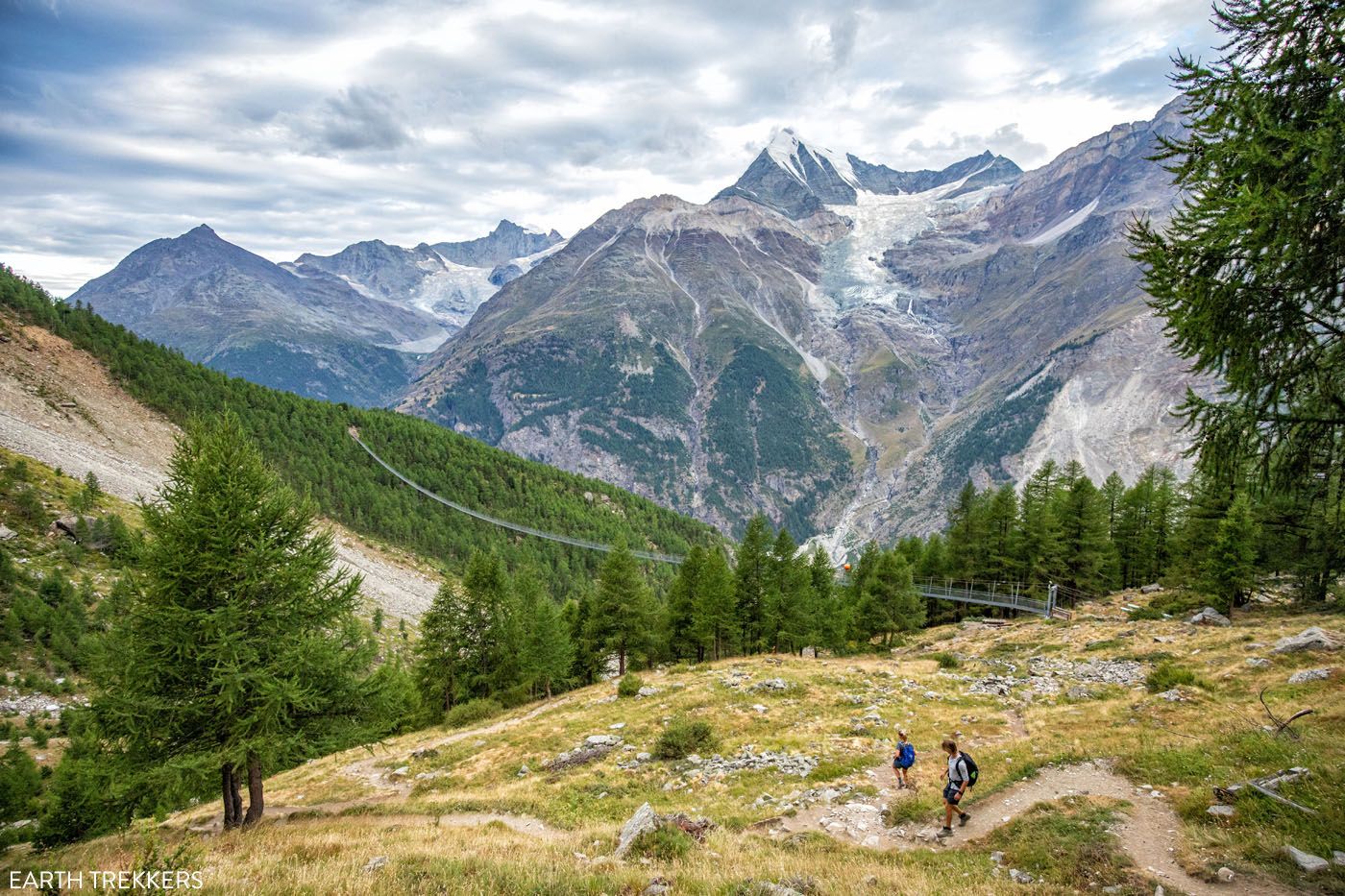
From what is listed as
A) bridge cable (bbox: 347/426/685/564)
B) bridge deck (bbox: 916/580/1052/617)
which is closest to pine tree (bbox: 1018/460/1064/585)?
bridge deck (bbox: 916/580/1052/617)

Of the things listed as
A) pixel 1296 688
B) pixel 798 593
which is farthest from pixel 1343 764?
pixel 798 593

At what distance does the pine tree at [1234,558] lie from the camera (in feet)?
115

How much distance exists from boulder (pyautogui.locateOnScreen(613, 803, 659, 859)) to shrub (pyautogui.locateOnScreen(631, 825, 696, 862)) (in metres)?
0.11

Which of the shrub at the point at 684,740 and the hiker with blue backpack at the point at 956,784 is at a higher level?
the hiker with blue backpack at the point at 956,784

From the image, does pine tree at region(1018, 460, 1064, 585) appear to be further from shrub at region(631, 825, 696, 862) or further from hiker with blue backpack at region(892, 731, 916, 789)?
shrub at region(631, 825, 696, 862)

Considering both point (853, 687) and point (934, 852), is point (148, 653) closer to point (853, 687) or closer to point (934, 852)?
point (934, 852)

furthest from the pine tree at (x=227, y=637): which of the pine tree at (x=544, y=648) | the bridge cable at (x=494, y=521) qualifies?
the bridge cable at (x=494, y=521)

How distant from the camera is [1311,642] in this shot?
2148 centimetres

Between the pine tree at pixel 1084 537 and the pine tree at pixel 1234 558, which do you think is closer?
the pine tree at pixel 1234 558

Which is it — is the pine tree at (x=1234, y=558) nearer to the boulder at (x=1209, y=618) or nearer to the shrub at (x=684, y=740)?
the boulder at (x=1209, y=618)

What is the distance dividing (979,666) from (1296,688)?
1714cm

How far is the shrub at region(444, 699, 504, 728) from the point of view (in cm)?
3909

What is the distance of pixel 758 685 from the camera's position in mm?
31094

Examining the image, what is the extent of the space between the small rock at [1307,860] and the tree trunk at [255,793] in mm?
22377
